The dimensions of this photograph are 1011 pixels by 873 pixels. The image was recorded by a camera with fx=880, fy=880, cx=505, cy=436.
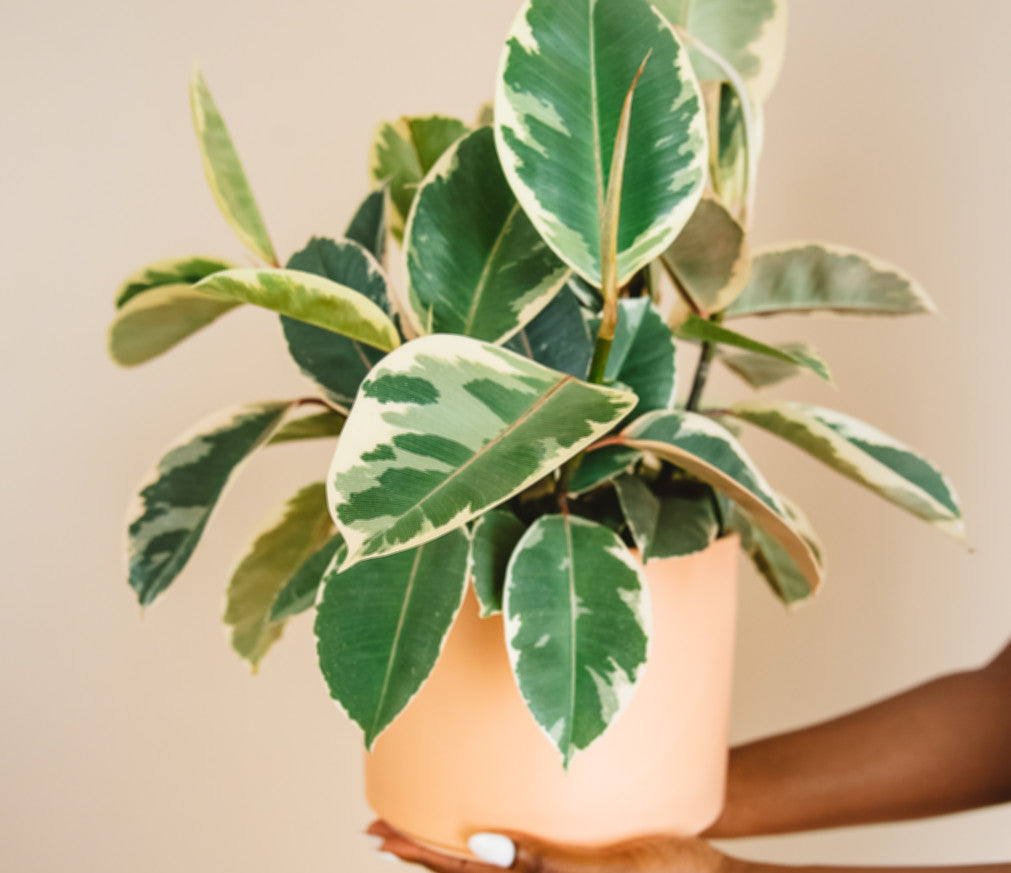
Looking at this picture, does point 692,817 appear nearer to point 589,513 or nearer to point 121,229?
point 589,513

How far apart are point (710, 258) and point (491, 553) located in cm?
22

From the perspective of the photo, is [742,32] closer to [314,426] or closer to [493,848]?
[314,426]

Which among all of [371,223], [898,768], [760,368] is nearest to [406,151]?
[371,223]

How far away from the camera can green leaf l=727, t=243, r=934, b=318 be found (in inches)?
23.3

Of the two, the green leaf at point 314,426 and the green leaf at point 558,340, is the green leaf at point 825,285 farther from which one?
the green leaf at point 314,426

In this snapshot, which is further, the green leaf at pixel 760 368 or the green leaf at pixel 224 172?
the green leaf at pixel 760 368

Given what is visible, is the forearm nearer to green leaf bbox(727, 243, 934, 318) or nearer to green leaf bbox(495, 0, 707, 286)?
green leaf bbox(727, 243, 934, 318)

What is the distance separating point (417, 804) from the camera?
0.55 meters

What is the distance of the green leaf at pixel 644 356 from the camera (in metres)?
0.52

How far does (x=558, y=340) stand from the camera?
0.53 m

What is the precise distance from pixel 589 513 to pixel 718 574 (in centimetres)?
9

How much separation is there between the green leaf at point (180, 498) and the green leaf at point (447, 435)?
24 cm

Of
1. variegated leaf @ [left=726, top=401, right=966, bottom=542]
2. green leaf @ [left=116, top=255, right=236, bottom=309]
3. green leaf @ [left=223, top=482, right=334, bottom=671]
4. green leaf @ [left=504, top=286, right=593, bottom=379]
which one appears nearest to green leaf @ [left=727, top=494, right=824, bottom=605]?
variegated leaf @ [left=726, top=401, right=966, bottom=542]

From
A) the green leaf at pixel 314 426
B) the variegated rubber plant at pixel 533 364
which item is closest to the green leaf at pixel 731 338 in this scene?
the variegated rubber plant at pixel 533 364
